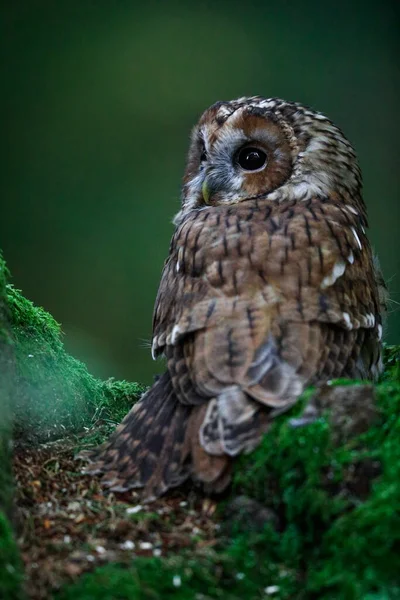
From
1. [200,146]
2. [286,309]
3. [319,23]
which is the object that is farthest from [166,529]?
[319,23]

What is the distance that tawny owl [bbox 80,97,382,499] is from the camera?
6.56 feet

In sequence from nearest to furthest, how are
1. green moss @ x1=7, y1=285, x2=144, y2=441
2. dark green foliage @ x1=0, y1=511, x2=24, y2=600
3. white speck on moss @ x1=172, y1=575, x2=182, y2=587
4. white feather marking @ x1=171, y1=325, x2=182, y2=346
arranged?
dark green foliage @ x1=0, y1=511, x2=24, y2=600 → white speck on moss @ x1=172, y1=575, x2=182, y2=587 → white feather marking @ x1=171, y1=325, x2=182, y2=346 → green moss @ x1=7, y1=285, x2=144, y2=441

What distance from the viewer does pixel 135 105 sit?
659 cm

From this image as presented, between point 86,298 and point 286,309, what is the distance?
4235 millimetres

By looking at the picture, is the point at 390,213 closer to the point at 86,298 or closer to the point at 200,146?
the point at 86,298

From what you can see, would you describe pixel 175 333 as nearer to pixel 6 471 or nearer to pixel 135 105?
pixel 6 471

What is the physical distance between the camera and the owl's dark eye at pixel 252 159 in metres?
2.94

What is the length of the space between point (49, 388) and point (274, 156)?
1.42 m

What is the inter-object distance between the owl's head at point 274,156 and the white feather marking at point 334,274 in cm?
48

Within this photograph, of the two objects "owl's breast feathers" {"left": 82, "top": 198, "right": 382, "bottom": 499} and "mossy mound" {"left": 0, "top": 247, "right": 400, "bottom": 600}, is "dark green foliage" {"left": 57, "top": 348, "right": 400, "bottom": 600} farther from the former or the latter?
"owl's breast feathers" {"left": 82, "top": 198, "right": 382, "bottom": 499}

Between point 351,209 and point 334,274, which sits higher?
point 351,209

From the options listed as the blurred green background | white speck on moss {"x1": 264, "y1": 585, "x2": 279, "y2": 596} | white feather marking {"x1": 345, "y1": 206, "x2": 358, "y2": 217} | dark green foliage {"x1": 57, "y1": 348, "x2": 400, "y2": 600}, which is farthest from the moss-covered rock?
the blurred green background

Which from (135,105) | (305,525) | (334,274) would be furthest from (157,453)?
(135,105)

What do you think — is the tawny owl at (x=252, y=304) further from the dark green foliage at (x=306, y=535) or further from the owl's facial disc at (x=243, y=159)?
the dark green foliage at (x=306, y=535)
